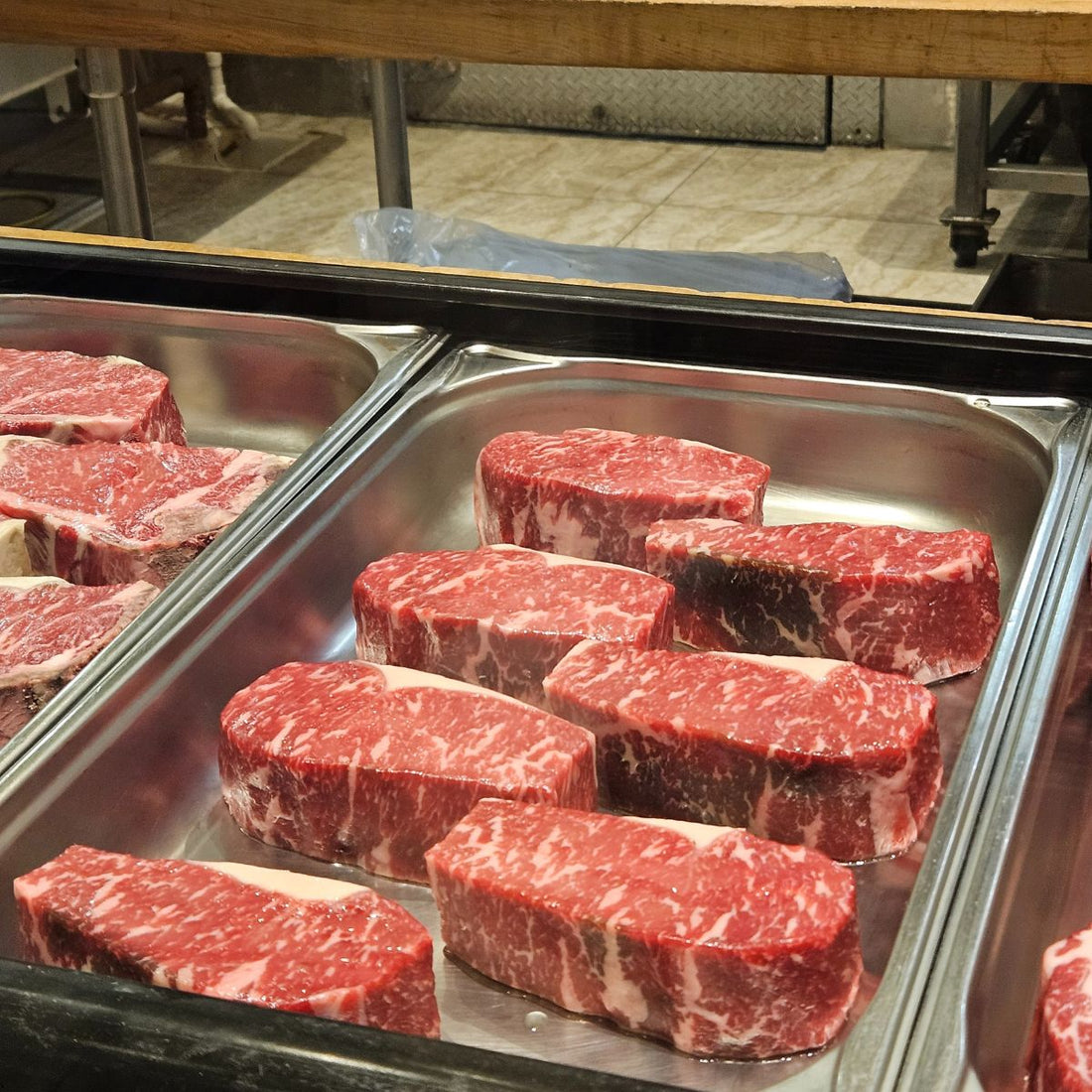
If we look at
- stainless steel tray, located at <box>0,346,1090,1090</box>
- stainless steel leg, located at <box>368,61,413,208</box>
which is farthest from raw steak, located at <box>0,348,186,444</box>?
stainless steel leg, located at <box>368,61,413,208</box>

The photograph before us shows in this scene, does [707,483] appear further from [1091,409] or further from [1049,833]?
[1049,833]

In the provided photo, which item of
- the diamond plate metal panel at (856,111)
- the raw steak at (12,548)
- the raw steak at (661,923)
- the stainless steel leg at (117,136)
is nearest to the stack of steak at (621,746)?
the raw steak at (661,923)

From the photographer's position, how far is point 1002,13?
4.76 ft

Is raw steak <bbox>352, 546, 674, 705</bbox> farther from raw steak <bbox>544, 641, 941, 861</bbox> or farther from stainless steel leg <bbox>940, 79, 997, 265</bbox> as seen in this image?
stainless steel leg <bbox>940, 79, 997, 265</bbox>

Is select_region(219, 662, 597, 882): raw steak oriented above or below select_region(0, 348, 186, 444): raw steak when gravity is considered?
below

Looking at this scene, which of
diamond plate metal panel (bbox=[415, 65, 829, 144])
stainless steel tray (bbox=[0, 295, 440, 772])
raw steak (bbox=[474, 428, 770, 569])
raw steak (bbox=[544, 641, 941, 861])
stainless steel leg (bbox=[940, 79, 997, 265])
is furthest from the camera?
diamond plate metal panel (bbox=[415, 65, 829, 144])

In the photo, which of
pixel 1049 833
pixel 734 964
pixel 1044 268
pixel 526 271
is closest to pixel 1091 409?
pixel 1049 833

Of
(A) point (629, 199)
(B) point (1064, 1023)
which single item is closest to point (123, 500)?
Result: (B) point (1064, 1023)

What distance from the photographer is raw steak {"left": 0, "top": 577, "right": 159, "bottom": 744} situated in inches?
55.2

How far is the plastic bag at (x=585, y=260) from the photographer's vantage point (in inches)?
114

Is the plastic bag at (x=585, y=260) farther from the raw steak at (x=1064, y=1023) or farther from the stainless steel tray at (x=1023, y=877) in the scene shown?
the raw steak at (x=1064, y=1023)

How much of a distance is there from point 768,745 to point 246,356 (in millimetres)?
1032

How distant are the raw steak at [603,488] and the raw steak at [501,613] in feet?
0.33

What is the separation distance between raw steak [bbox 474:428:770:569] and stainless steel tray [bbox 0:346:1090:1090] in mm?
88
